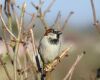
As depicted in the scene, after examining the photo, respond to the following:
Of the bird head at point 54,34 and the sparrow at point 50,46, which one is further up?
the bird head at point 54,34

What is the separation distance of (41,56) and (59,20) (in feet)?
0.86

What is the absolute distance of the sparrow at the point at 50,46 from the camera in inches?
105

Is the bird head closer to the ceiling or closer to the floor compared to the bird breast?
closer to the ceiling

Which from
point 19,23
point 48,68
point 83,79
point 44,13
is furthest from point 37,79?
point 83,79

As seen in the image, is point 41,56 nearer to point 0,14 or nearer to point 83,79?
point 0,14

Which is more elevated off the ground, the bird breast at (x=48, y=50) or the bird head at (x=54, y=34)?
the bird head at (x=54, y=34)

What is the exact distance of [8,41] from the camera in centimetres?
255

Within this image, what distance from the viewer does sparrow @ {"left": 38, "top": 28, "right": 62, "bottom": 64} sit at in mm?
2680

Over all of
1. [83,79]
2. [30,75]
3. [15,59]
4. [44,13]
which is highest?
[44,13]

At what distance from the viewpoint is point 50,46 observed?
9.21ft

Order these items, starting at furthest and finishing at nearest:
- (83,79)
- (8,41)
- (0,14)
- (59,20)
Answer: (83,79) < (59,20) < (8,41) < (0,14)

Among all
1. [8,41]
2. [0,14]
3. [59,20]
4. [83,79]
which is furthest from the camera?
[83,79]

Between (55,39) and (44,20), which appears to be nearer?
(44,20)

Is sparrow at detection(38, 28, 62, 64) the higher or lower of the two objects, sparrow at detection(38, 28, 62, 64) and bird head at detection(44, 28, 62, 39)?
the lower
